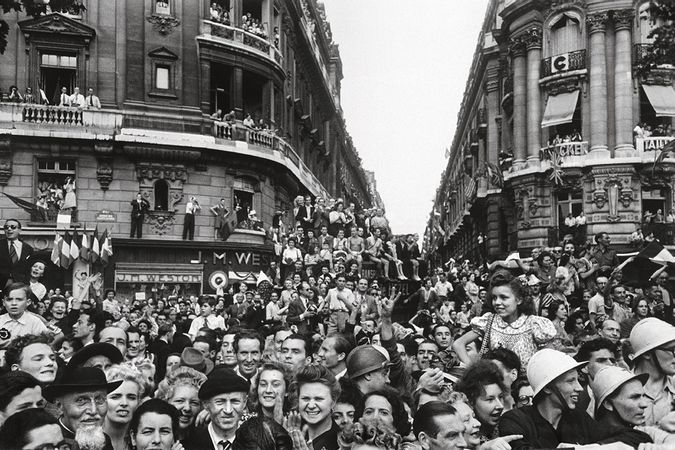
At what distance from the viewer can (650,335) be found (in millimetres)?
5555

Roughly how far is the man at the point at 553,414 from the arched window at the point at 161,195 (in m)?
23.5

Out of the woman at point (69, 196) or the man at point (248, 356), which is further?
the woman at point (69, 196)

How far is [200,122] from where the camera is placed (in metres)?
27.7

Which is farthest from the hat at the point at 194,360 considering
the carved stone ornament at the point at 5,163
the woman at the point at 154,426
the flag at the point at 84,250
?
the carved stone ornament at the point at 5,163

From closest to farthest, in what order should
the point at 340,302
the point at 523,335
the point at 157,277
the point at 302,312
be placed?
the point at 523,335 → the point at 302,312 → the point at 340,302 → the point at 157,277

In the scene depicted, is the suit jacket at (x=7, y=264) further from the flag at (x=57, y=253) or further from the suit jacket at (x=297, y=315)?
the flag at (x=57, y=253)

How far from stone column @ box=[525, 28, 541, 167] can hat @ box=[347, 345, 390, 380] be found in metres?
29.1

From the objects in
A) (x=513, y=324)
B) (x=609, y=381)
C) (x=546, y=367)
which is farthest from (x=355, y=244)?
(x=609, y=381)

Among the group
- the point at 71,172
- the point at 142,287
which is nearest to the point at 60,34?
the point at 71,172

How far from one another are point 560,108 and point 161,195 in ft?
58.4

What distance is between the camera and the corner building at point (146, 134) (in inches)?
1007

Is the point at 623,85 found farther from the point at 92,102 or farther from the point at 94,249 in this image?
the point at 94,249

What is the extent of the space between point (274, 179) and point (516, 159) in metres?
12.1

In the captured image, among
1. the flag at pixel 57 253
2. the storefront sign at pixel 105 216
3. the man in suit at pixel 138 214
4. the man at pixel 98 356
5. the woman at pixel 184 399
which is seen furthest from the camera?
the storefront sign at pixel 105 216
